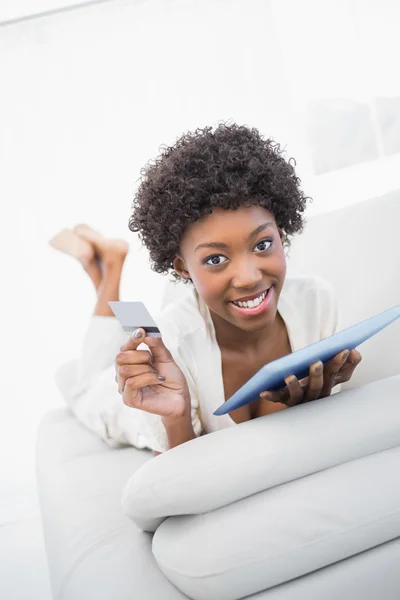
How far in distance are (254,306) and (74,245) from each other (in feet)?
5.08

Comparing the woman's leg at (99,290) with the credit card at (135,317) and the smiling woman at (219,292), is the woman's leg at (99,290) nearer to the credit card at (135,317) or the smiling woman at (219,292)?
the smiling woman at (219,292)

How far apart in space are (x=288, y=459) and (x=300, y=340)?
2.19 ft

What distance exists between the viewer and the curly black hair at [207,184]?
154 cm

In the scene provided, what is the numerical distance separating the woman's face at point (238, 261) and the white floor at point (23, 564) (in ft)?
4.10

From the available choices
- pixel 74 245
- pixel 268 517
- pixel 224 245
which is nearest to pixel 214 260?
pixel 224 245

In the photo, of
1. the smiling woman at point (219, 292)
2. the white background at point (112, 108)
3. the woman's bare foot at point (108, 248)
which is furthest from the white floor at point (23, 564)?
the woman's bare foot at point (108, 248)

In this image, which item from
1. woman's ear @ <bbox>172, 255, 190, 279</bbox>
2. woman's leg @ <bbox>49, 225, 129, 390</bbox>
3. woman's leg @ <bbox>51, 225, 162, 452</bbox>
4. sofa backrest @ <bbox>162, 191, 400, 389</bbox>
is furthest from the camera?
woman's leg @ <bbox>49, 225, 129, 390</bbox>

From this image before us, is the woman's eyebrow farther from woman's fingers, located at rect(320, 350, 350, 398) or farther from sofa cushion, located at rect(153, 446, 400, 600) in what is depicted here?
sofa cushion, located at rect(153, 446, 400, 600)

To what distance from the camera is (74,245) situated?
2941mm

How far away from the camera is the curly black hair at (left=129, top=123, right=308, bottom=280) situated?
1.54 metres

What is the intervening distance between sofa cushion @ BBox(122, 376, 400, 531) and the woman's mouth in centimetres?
28

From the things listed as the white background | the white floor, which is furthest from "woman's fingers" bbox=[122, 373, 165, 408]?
the white background

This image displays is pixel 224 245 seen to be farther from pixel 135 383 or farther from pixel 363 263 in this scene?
pixel 363 263

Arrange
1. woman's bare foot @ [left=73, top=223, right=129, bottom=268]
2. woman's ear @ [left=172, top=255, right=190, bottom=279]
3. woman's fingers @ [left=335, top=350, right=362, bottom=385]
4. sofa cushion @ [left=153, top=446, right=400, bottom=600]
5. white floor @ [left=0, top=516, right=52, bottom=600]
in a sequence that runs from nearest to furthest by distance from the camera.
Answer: sofa cushion @ [left=153, top=446, right=400, bottom=600] < woman's fingers @ [left=335, top=350, right=362, bottom=385] < woman's ear @ [left=172, top=255, right=190, bottom=279] < white floor @ [left=0, top=516, right=52, bottom=600] < woman's bare foot @ [left=73, top=223, right=129, bottom=268]
